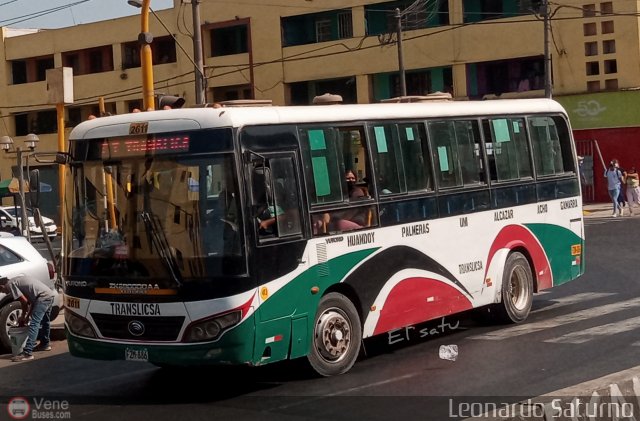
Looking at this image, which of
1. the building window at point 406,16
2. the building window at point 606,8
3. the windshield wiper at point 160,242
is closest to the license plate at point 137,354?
the windshield wiper at point 160,242

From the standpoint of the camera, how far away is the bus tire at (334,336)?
35.2ft

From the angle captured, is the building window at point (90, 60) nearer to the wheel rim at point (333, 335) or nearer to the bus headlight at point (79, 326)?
the bus headlight at point (79, 326)

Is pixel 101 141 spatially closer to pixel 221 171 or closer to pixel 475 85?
pixel 221 171

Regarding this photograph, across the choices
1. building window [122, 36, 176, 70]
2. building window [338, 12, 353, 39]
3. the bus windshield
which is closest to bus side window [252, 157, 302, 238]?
the bus windshield

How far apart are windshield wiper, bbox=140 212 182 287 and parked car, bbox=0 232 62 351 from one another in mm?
4992

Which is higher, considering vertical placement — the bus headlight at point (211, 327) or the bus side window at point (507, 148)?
the bus side window at point (507, 148)

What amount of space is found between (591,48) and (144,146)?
113ft

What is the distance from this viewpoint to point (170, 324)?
389 inches

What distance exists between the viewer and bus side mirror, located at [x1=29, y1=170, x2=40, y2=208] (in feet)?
38.0

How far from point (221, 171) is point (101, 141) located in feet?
4.90

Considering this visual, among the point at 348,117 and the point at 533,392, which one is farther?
the point at 348,117

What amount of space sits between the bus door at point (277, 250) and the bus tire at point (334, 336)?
254mm

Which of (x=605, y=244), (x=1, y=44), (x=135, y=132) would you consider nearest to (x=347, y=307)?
(x=135, y=132)
